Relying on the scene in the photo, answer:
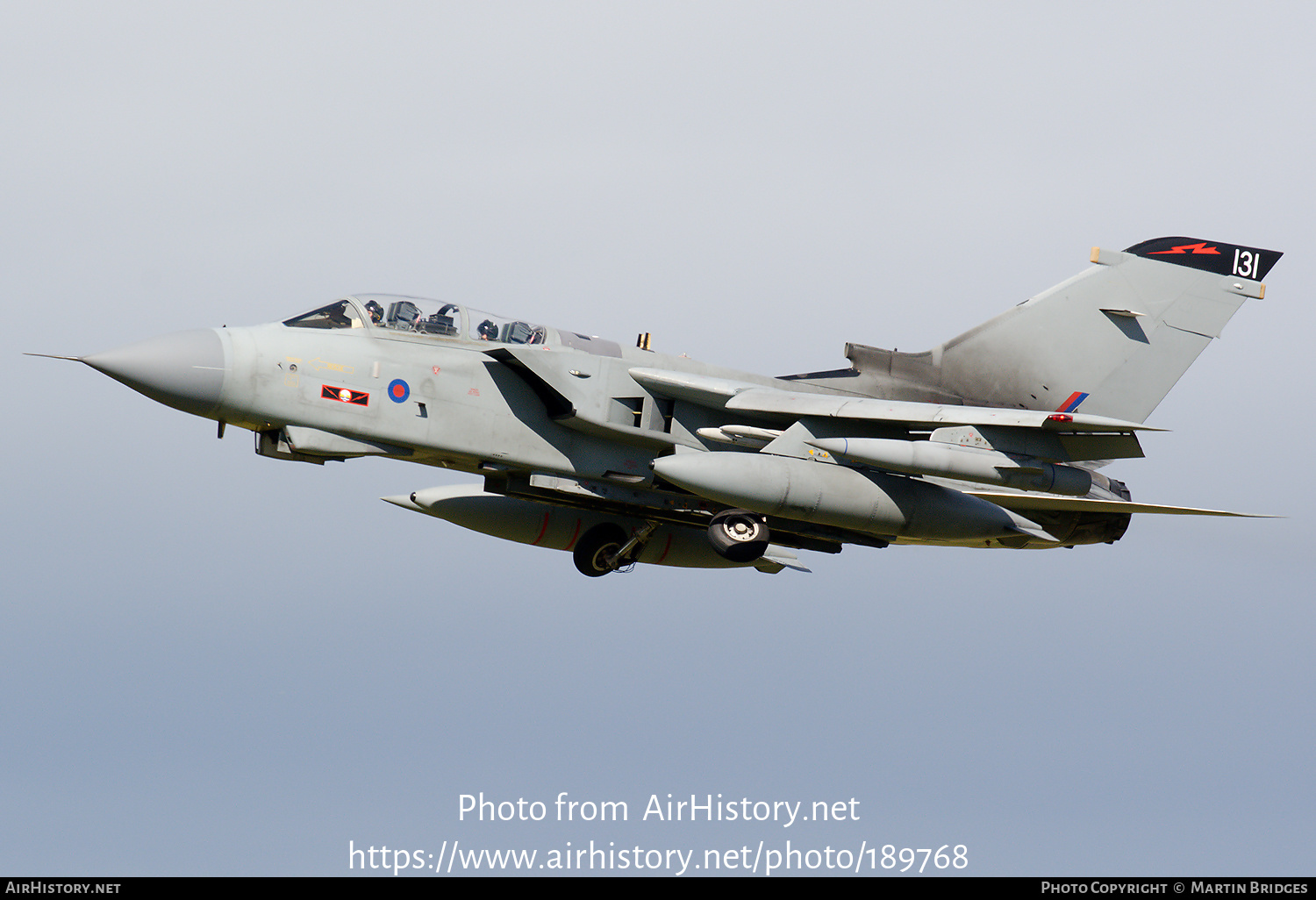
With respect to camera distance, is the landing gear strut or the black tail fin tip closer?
the black tail fin tip

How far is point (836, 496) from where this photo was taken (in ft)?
47.5

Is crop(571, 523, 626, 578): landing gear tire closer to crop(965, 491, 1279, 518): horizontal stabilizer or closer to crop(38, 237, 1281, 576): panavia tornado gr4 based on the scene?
crop(38, 237, 1281, 576): panavia tornado gr4

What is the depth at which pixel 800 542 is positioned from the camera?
56.1 ft

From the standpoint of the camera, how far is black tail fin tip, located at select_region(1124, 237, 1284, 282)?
56.7 ft

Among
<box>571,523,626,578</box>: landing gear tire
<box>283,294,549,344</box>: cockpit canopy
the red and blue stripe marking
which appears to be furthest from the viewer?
<box>571,523,626,578</box>: landing gear tire

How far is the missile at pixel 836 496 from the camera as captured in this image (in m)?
14.0

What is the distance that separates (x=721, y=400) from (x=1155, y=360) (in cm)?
603

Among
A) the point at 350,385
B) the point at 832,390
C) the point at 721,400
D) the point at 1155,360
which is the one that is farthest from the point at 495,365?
the point at 1155,360

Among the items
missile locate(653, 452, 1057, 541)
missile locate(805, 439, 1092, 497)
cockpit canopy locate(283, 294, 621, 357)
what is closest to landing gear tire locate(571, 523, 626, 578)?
missile locate(653, 452, 1057, 541)

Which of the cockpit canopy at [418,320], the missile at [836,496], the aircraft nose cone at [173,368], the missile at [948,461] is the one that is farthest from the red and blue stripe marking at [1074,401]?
the aircraft nose cone at [173,368]

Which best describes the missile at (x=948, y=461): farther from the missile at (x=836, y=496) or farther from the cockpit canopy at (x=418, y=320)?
the cockpit canopy at (x=418, y=320)

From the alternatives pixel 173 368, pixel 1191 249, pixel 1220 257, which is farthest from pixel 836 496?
pixel 173 368

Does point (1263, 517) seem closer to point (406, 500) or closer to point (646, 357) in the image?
point (646, 357)

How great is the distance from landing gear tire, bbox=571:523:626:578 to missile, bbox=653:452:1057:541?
8.77 ft
